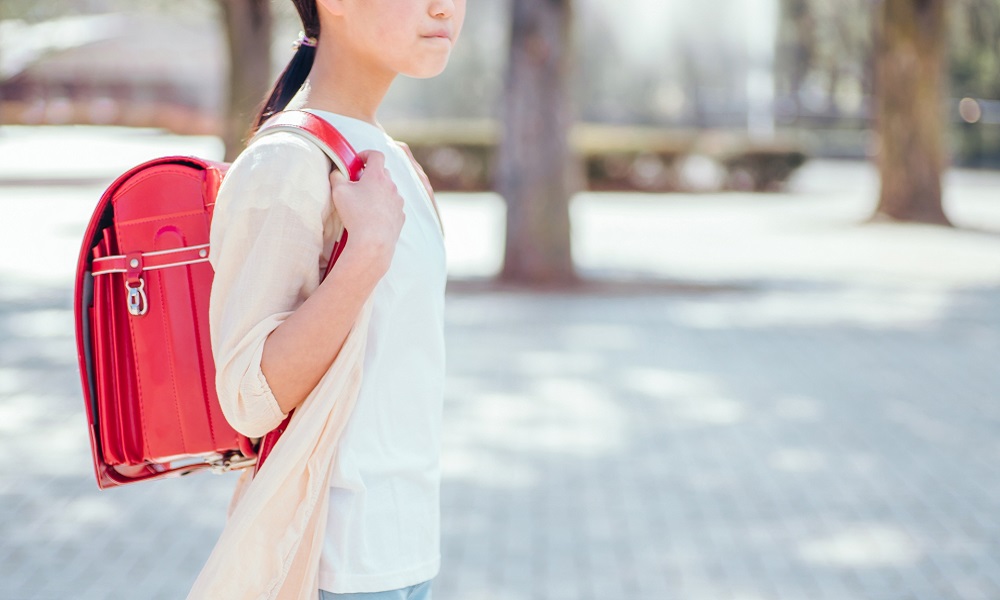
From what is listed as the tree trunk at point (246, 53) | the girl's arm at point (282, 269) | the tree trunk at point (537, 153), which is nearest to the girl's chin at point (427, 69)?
the girl's arm at point (282, 269)

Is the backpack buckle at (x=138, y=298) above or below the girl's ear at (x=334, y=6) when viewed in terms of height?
below

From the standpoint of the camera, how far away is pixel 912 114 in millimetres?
16719

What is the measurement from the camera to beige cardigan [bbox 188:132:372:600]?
1514mm

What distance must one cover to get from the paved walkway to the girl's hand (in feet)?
8.75

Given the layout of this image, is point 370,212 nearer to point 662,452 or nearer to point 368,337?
point 368,337

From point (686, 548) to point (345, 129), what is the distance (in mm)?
3176

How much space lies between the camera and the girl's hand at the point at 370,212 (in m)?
1.52

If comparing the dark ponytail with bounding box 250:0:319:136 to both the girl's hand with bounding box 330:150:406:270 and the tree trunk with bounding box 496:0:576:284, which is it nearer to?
the girl's hand with bounding box 330:150:406:270

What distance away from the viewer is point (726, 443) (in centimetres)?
588

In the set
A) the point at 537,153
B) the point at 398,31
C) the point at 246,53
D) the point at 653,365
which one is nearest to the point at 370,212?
the point at 398,31

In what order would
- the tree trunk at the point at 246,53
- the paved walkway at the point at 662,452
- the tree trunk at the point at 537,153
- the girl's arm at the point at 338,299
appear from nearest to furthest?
the girl's arm at the point at 338,299 → the paved walkway at the point at 662,452 → the tree trunk at the point at 537,153 → the tree trunk at the point at 246,53

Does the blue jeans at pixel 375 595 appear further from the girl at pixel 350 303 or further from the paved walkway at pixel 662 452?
the paved walkway at pixel 662 452

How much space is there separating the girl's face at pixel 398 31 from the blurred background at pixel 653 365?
362 millimetres

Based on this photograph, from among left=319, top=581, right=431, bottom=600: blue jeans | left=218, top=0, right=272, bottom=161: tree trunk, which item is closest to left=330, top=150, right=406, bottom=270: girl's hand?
left=319, top=581, right=431, bottom=600: blue jeans
